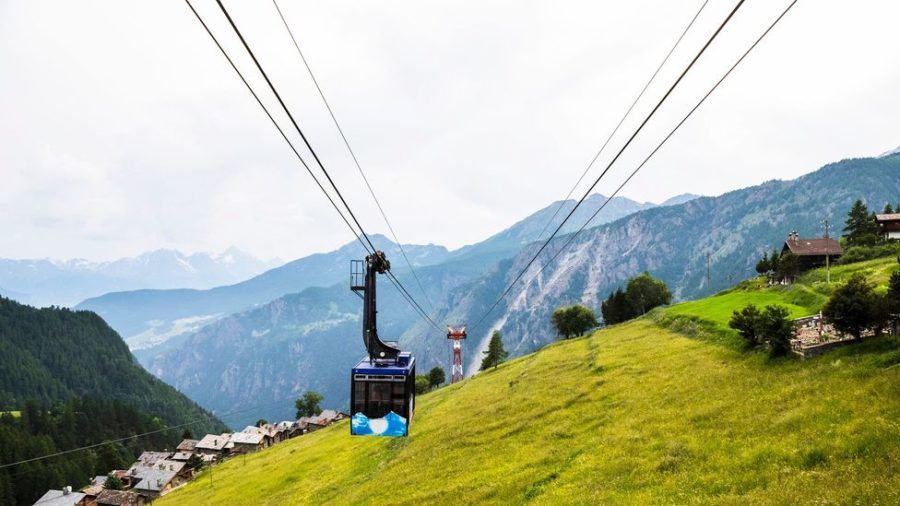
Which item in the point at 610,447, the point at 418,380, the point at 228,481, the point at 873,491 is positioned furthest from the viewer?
the point at 418,380

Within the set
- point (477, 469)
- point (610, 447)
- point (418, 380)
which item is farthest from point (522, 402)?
point (418, 380)

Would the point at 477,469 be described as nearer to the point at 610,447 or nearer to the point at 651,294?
the point at 610,447

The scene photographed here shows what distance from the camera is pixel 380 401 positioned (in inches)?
1100

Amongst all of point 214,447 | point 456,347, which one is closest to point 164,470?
point 214,447

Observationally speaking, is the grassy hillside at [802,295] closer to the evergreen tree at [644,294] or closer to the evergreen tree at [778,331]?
the evergreen tree at [778,331]

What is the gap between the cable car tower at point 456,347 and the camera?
258ft

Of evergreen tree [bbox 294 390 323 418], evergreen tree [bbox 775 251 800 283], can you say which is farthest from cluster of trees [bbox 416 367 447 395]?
evergreen tree [bbox 775 251 800 283]

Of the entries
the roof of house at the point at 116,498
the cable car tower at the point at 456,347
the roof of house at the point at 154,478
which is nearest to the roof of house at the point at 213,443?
the roof of house at the point at 154,478

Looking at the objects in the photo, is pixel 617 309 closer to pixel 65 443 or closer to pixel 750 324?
pixel 750 324

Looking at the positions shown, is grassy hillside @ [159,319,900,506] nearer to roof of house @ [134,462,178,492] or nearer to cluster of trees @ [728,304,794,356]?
cluster of trees @ [728,304,794,356]

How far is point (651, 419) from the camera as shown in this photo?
96.9 ft

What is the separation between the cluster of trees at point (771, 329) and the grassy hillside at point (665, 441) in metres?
1.52

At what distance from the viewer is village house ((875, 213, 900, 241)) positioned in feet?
311

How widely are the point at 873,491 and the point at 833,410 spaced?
8.59m
